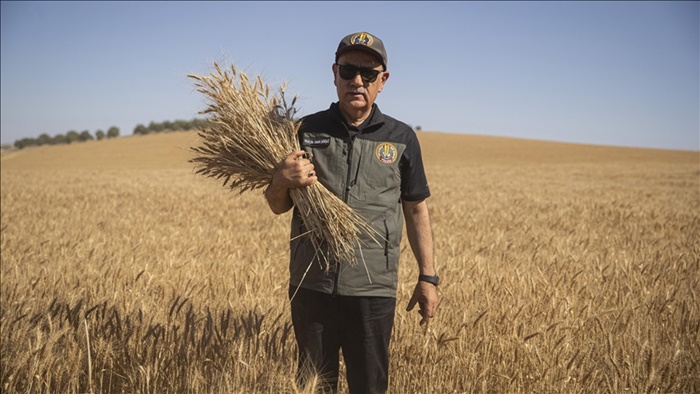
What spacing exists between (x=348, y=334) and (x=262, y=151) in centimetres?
95

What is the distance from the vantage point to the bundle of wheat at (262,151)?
2.35 metres

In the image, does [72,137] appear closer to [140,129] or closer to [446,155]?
[140,129]

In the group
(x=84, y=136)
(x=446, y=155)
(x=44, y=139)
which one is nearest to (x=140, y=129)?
(x=84, y=136)

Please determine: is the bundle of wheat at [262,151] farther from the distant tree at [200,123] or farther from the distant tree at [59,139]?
the distant tree at [59,139]

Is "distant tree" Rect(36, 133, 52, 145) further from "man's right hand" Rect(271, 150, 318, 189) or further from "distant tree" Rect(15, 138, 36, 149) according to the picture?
"man's right hand" Rect(271, 150, 318, 189)

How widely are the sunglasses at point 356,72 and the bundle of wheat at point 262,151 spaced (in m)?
0.31

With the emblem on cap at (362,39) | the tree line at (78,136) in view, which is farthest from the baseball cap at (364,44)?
the tree line at (78,136)

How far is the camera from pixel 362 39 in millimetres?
2361

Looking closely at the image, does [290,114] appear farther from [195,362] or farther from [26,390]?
[26,390]

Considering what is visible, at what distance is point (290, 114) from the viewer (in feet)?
8.27

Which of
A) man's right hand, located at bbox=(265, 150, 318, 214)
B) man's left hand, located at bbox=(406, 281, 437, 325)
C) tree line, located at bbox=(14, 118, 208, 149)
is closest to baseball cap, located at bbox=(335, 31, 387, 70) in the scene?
man's right hand, located at bbox=(265, 150, 318, 214)

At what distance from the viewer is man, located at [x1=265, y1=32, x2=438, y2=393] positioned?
2387 millimetres

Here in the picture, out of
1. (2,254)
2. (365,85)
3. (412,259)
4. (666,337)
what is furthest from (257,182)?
(2,254)

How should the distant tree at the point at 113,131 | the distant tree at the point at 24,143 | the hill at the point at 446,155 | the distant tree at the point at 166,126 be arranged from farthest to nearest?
the distant tree at the point at 113,131 < the distant tree at the point at 24,143 < the distant tree at the point at 166,126 < the hill at the point at 446,155
